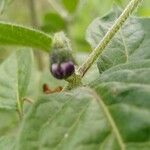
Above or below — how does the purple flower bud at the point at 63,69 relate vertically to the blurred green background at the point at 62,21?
above

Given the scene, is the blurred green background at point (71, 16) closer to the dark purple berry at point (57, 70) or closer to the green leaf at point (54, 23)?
the green leaf at point (54, 23)

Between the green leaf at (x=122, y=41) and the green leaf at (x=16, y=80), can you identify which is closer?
the green leaf at (x=122, y=41)

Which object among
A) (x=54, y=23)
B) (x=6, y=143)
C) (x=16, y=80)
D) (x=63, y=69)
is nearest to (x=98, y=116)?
(x=63, y=69)

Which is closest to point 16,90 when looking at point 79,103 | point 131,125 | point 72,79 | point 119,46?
point 119,46

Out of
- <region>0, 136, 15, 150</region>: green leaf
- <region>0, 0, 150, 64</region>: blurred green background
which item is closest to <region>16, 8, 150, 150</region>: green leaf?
<region>0, 136, 15, 150</region>: green leaf

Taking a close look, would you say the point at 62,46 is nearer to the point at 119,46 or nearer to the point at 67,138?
the point at 67,138

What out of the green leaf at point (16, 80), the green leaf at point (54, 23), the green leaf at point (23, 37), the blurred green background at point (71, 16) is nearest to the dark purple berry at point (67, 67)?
A: the green leaf at point (23, 37)

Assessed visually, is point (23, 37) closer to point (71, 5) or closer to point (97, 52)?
point (97, 52)
